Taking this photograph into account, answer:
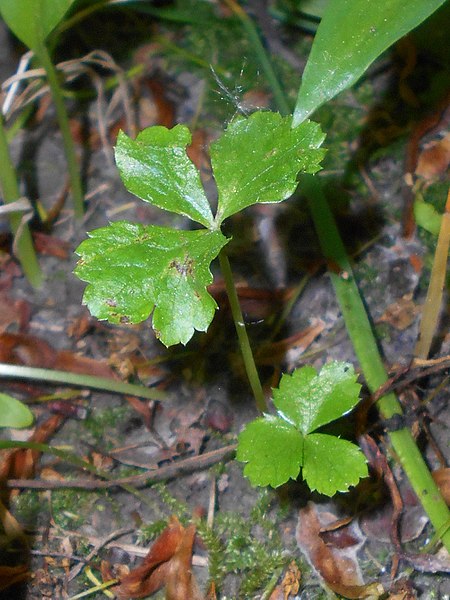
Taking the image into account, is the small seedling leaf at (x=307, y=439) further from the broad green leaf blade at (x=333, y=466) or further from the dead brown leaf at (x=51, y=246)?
the dead brown leaf at (x=51, y=246)

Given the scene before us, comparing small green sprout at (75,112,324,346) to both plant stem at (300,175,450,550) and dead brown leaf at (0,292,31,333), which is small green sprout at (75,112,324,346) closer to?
plant stem at (300,175,450,550)

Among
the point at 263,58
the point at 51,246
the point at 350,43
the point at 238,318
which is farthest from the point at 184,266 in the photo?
the point at 263,58

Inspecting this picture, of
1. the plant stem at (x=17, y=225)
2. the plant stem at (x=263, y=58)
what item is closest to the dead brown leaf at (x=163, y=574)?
the plant stem at (x=17, y=225)

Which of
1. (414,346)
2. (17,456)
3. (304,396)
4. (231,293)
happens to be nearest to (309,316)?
(414,346)

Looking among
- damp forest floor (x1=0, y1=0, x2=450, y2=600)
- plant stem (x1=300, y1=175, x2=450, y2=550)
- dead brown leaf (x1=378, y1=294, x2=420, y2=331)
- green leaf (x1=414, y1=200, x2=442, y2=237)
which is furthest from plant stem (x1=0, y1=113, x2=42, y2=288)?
green leaf (x1=414, y1=200, x2=442, y2=237)

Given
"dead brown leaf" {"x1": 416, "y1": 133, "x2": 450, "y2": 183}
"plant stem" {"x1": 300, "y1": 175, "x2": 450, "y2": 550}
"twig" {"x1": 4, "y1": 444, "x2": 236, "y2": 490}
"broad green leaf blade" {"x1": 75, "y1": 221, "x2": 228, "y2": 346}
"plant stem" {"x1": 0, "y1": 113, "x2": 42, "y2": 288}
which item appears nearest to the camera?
"broad green leaf blade" {"x1": 75, "y1": 221, "x2": 228, "y2": 346}
